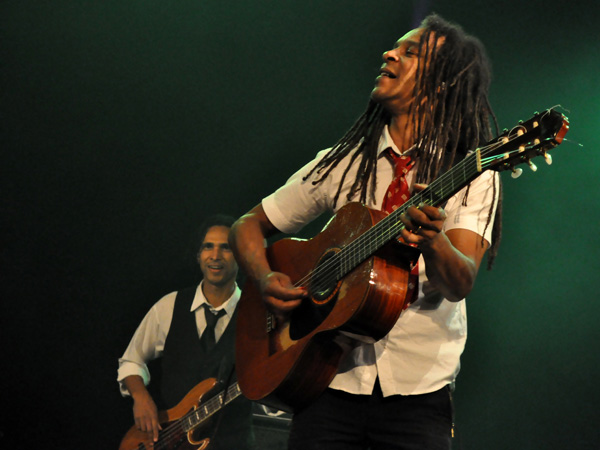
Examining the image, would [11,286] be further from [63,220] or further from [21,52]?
[21,52]

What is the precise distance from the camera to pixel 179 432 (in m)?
3.67

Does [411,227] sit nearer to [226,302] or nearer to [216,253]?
[226,302]

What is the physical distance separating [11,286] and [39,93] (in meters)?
1.39

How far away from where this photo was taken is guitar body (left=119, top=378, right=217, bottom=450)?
11.8 ft

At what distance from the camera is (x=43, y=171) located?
4344 millimetres

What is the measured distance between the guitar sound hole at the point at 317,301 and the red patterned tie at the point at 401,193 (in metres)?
0.22

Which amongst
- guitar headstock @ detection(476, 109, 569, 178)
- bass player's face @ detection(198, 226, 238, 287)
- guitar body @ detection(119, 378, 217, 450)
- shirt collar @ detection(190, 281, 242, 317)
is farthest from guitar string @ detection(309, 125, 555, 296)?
bass player's face @ detection(198, 226, 238, 287)

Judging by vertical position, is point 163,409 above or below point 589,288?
below

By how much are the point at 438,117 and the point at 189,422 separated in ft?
8.08

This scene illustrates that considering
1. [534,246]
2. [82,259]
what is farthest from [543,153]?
[82,259]

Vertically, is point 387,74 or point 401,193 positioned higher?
point 387,74

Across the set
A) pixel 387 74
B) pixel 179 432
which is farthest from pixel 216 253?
pixel 387 74

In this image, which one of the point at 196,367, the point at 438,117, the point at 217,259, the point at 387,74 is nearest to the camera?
the point at 438,117

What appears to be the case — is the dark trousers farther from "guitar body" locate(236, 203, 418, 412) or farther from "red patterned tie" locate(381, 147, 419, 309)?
"red patterned tie" locate(381, 147, 419, 309)
